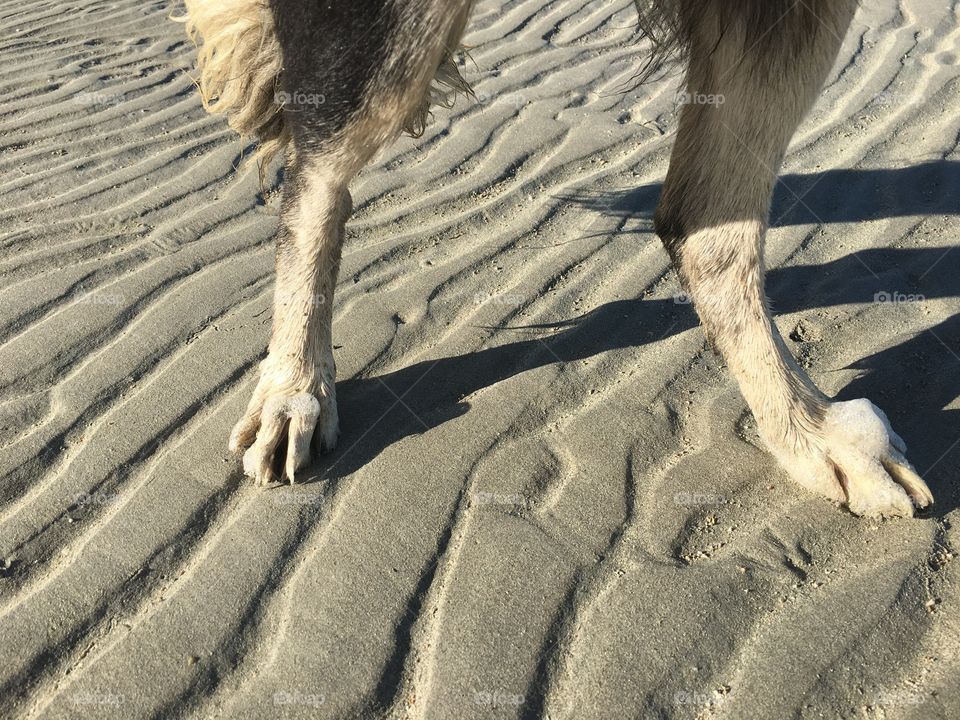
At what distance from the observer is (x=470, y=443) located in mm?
2635

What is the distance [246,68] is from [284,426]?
1.15 meters

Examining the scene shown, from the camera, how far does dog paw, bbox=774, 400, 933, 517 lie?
7.63ft

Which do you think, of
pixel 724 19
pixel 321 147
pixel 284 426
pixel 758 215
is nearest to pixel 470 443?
pixel 284 426

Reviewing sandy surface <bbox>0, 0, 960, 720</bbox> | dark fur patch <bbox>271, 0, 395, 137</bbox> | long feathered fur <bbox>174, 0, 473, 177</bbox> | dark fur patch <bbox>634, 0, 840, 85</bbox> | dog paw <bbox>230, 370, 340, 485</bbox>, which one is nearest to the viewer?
sandy surface <bbox>0, 0, 960, 720</bbox>

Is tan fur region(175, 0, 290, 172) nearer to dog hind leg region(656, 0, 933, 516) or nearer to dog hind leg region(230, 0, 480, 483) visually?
dog hind leg region(230, 0, 480, 483)

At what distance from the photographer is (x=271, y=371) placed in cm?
267

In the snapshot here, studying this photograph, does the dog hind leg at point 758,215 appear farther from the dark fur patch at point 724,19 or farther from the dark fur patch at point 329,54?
the dark fur patch at point 329,54

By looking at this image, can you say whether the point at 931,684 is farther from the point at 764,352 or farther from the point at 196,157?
the point at 196,157

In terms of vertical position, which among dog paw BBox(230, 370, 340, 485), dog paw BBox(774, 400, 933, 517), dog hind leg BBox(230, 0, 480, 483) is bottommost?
dog paw BBox(774, 400, 933, 517)

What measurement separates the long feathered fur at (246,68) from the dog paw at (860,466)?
141 cm

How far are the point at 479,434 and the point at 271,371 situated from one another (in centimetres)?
61

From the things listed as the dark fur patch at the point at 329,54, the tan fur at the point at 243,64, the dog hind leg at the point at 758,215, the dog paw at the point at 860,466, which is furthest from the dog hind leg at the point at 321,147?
the dog paw at the point at 860,466

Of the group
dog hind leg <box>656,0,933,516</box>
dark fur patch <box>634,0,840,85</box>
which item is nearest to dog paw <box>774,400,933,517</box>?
dog hind leg <box>656,0,933,516</box>

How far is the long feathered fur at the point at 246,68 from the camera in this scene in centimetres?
284
